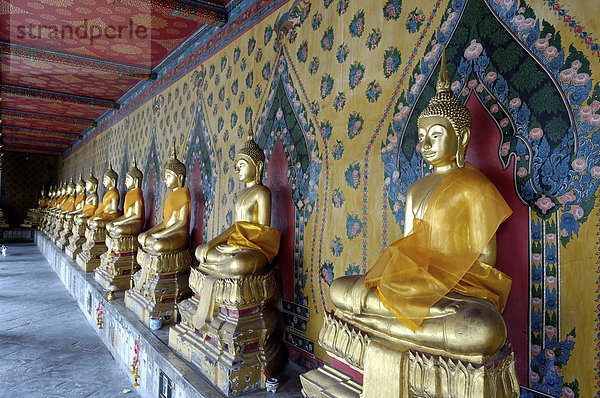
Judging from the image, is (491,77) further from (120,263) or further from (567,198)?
(120,263)

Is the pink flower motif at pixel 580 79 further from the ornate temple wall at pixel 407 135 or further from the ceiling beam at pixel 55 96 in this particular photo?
the ceiling beam at pixel 55 96

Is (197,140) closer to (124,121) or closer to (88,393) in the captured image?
(88,393)

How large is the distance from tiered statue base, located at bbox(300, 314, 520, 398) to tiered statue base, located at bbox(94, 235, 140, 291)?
425cm

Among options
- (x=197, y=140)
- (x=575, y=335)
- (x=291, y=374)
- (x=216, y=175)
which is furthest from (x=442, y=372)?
(x=197, y=140)

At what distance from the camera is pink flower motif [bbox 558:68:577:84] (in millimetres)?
1664

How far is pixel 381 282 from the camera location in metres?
1.64

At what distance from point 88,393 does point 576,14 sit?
4.19 meters

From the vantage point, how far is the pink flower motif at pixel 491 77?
76.4 inches

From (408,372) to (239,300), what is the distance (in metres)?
1.51

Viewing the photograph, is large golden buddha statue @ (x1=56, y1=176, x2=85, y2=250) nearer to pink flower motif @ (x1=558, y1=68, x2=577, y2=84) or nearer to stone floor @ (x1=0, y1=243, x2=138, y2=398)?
stone floor @ (x1=0, y1=243, x2=138, y2=398)

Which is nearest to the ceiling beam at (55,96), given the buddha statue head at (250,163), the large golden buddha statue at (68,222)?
the large golden buddha statue at (68,222)

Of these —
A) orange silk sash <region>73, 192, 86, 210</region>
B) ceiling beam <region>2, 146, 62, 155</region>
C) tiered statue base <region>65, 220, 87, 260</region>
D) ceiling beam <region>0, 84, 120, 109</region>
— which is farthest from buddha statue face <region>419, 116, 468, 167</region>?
ceiling beam <region>2, 146, 62, 155</region>

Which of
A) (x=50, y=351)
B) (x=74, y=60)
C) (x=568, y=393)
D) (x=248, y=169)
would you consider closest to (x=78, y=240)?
(x=74, y=60)

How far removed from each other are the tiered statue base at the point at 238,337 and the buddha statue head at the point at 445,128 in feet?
5.37
